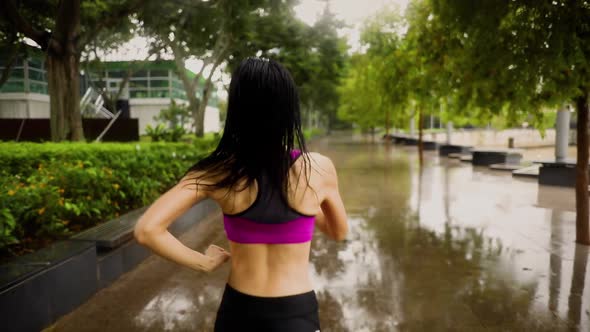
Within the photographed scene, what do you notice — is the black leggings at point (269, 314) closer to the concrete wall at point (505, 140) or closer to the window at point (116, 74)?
the concrete wall at point (505, 140)

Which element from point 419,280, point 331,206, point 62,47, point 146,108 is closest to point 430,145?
point 62,47

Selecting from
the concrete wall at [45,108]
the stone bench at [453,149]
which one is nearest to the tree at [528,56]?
the concrete wall at [45,108]

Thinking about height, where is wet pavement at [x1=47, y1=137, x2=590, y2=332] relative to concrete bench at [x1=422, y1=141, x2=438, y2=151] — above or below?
below

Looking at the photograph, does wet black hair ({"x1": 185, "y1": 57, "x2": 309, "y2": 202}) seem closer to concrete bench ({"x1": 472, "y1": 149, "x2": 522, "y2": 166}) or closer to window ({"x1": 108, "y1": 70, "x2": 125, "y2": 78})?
concrete bench ({"x1": 472, "y1": 149, "x2": 522, "y2": 166})

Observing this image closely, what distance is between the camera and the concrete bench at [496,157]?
17531 millimetres

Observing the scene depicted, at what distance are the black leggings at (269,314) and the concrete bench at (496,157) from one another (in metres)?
18.0

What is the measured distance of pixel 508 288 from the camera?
4.69m

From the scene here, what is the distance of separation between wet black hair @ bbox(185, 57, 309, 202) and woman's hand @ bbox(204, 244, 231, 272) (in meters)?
0.27

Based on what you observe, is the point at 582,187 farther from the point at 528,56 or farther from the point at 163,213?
the point at 163,213

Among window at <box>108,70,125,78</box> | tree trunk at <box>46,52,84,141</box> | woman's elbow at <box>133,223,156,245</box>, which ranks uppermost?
window at <box>108,70,125,78</box>

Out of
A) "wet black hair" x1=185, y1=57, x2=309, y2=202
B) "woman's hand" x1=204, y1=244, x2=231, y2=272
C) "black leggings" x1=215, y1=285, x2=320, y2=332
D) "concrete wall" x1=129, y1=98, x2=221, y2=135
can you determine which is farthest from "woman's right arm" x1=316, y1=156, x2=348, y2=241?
"concrete wall" x1=129, y1=98, x2=221, y2=135

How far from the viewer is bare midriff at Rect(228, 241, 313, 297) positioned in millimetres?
1574

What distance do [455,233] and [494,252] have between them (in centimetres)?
110

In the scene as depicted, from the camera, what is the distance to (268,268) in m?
1.59
